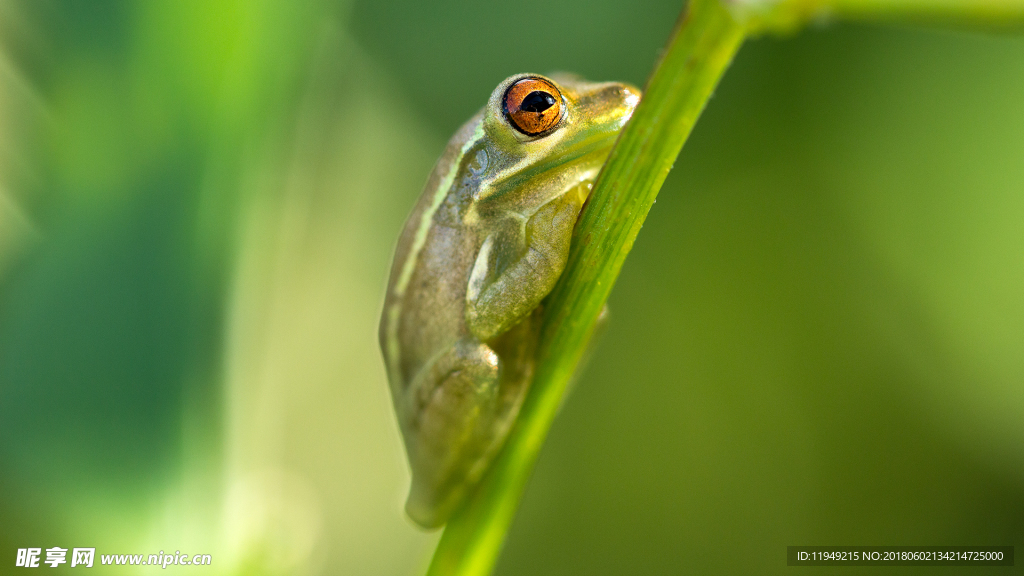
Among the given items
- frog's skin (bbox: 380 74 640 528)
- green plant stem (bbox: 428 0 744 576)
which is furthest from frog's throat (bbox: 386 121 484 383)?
green plant stem (bbox: 428 0 744 576)

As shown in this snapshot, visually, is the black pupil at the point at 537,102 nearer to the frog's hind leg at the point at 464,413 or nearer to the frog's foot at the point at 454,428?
the frog's hind leg at the point at 464,413

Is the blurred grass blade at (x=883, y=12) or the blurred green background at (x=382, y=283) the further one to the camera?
the blurred green background at (x=382, y=283)

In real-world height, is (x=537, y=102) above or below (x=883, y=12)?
above

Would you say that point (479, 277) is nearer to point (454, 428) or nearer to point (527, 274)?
point (527, 274)

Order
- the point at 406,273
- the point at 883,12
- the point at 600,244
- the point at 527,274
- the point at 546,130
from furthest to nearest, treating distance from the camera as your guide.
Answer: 1. the point at 406,273
2. the point at 546,130
3. the point at 527,274
4. the point at 600,244
5. the point at 883,12

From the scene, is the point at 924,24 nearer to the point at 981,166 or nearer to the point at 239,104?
the point at 239,104

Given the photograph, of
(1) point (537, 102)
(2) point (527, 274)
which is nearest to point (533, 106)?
(1) point (537, 102)

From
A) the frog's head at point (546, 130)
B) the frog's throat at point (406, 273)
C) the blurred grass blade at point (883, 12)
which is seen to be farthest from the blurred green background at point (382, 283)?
the blurred grass blade at point (883, 12)
